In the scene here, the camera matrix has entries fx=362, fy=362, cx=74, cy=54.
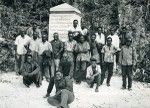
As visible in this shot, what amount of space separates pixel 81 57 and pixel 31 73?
1.90 metres

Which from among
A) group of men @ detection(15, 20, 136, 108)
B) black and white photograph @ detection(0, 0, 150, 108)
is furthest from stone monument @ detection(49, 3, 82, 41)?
group of men @ detection(15, 20, 136, 108)

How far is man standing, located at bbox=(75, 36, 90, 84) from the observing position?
12961 millimetres

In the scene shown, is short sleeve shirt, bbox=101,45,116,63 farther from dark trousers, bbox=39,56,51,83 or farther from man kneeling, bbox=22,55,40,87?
man kneeling, bbox=22,55,40,87

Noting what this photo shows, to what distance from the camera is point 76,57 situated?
1320cm

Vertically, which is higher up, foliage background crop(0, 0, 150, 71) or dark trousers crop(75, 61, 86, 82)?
foliage background crop(0, 0, 150, 71)

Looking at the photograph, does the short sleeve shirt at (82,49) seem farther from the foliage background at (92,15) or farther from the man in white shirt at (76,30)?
the foliage background at (92,15)

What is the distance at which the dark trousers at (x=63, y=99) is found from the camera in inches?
381

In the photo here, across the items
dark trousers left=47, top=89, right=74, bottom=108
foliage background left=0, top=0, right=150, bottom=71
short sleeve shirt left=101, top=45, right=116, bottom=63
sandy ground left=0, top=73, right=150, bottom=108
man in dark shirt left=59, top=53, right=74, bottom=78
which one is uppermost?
foliage background left=0, top=0, right=150, bottom=71

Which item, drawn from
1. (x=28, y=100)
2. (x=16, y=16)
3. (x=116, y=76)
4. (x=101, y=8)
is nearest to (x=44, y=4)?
(x=16, y=16)

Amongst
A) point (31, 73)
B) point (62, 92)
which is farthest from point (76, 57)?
point (62, 92)

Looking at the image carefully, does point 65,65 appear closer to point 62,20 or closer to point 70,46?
point 70,46

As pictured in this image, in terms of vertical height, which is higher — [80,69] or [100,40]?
[100,40]

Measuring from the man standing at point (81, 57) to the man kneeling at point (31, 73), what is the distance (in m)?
1.50

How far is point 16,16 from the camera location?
18.8 m
